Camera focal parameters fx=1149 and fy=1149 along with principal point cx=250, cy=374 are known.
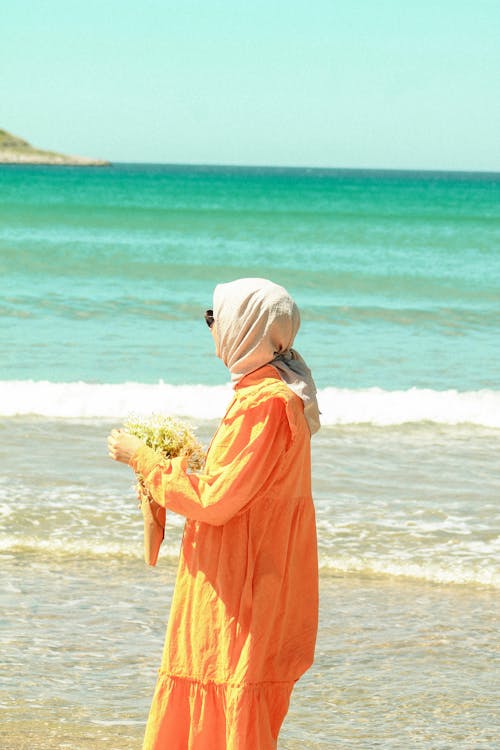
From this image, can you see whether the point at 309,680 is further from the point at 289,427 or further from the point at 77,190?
the point at 77,190

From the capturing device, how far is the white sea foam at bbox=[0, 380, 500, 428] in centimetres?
1145

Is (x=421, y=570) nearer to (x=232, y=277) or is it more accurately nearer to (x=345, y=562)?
(x=345, y=562)

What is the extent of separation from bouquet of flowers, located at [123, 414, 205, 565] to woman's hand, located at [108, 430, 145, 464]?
0.14 ft

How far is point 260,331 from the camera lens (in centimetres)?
281

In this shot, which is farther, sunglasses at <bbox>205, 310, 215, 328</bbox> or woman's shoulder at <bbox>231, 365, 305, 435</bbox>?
sunglasses at <bbox>205, 310, 215, 328</bbox>

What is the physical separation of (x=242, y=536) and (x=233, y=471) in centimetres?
21

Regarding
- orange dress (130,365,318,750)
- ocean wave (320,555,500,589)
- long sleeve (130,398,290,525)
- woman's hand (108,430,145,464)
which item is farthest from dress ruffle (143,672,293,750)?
ocean wave (320,555,500,589)

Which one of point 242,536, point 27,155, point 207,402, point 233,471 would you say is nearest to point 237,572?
point 242,536

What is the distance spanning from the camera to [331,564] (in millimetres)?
6484

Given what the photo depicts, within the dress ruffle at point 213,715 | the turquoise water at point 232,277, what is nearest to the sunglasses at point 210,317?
the dress ruffle at point 213,715

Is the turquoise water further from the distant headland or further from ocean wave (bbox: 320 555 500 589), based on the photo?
the distant headland

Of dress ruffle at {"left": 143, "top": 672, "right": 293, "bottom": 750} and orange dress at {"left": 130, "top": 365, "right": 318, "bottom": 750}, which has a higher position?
orange dress at {"left": 130, "top": 365, "right": 318, "bottom": 750}

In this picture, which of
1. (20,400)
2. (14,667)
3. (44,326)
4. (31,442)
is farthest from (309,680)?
(44,326)

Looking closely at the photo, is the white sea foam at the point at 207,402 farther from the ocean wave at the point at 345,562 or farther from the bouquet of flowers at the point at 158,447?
the bouquet of flowers at the point at 158,447
